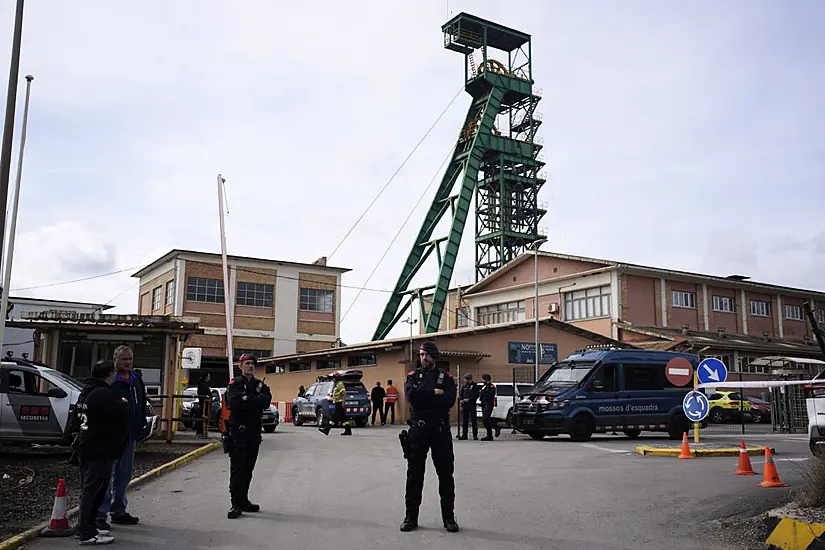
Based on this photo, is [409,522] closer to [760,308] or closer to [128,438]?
[128,438]

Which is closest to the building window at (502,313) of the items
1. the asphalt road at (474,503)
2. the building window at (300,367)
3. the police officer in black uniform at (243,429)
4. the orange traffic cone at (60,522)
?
the building window at (300,367)

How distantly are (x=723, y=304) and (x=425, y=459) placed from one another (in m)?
42.6

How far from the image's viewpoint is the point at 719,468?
44.8 ft

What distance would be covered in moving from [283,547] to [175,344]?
1347 cm

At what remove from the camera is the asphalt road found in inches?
307

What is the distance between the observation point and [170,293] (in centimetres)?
4953

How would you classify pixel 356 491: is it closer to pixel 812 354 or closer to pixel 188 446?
pixel 188 446

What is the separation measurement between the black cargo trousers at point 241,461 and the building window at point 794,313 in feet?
159

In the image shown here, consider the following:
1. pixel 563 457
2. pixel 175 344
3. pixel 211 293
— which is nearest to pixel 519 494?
pixel 563 457

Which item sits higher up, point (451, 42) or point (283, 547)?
point (451, 42)

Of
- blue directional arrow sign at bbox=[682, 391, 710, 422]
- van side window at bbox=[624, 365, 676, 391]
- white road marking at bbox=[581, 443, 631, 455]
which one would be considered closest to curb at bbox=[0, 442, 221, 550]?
white road marking at bbox=[581, 443, 631, 455]

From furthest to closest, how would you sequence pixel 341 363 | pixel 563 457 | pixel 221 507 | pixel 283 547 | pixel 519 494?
1. pixel 341 363
2. pixel 563 457
3. pixel 519 494
4. pixel 221 507
5. pixel 283 547

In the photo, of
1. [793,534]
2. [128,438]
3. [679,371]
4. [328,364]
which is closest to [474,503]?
[793,534]

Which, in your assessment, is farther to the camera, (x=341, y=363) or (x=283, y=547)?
(x=341, y=363)
